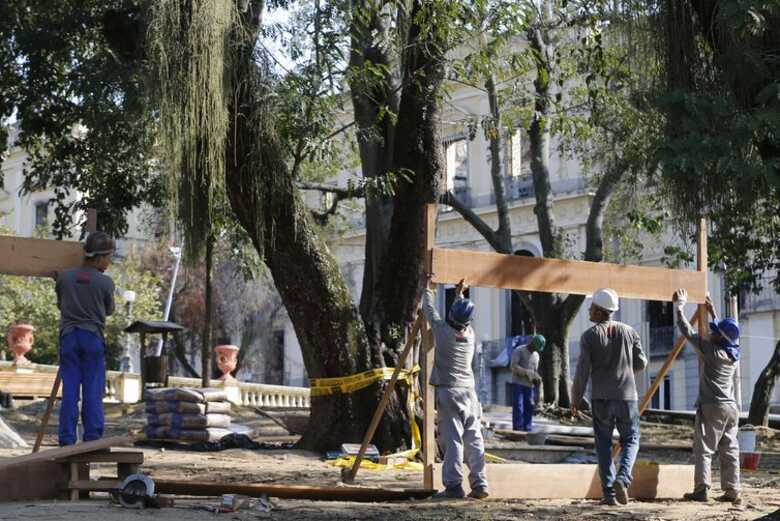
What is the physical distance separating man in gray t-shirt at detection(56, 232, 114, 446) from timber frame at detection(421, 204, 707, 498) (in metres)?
2.51

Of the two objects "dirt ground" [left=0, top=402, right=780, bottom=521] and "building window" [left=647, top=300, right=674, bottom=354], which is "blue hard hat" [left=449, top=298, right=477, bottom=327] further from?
"building window" [left=647, top=300, right=674, bottom=354]

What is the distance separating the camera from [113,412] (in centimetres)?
2208

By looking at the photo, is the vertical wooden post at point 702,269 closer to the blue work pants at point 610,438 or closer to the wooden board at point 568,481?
the wooden board at point 568,481

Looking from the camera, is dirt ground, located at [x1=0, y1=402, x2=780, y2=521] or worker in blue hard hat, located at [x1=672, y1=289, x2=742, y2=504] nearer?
dirt ground, located at [x1=0, y1=402, x2=780, y2=521]

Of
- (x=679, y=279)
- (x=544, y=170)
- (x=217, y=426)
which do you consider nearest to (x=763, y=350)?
(x=544, y=170)

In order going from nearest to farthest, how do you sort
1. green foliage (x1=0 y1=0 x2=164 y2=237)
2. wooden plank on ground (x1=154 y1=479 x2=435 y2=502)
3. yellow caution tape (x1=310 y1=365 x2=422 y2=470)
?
wooden plank on ground (x1=154 y1=479 x2=435 y2=502) < yellow caution tape (x1=310 y1=365 x2=422 y2=470) < green foliage (x1=0 y1=0 x2=164 y2=237)

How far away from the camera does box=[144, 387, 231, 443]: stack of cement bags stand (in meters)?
15.8

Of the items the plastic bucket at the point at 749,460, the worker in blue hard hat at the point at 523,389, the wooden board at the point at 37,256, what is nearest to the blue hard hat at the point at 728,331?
the plastic bucket at the point at 749,460

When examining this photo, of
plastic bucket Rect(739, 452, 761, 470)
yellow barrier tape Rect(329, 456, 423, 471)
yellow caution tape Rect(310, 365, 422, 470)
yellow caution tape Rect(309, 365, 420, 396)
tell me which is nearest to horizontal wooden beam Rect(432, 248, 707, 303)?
yellow barrier tape Rect(329, 456, 423, 471)

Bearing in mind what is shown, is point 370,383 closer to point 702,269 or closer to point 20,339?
point 702,269

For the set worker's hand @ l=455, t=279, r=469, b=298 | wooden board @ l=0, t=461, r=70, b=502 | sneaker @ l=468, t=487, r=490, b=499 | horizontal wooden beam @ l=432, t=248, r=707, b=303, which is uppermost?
horizontal wooden beam @ l=432, t=248, r=707, b=303

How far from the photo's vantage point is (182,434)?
15758 mm

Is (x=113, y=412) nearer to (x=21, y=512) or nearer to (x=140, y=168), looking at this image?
(x=140, y=168)

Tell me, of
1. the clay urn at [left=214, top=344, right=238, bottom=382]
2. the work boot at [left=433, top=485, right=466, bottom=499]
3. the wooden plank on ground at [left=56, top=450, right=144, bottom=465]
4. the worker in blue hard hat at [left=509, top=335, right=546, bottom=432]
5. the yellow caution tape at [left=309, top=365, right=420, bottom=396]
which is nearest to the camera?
the wooden plank on ground at [left=56, top=450, right=144, bottom=465]
